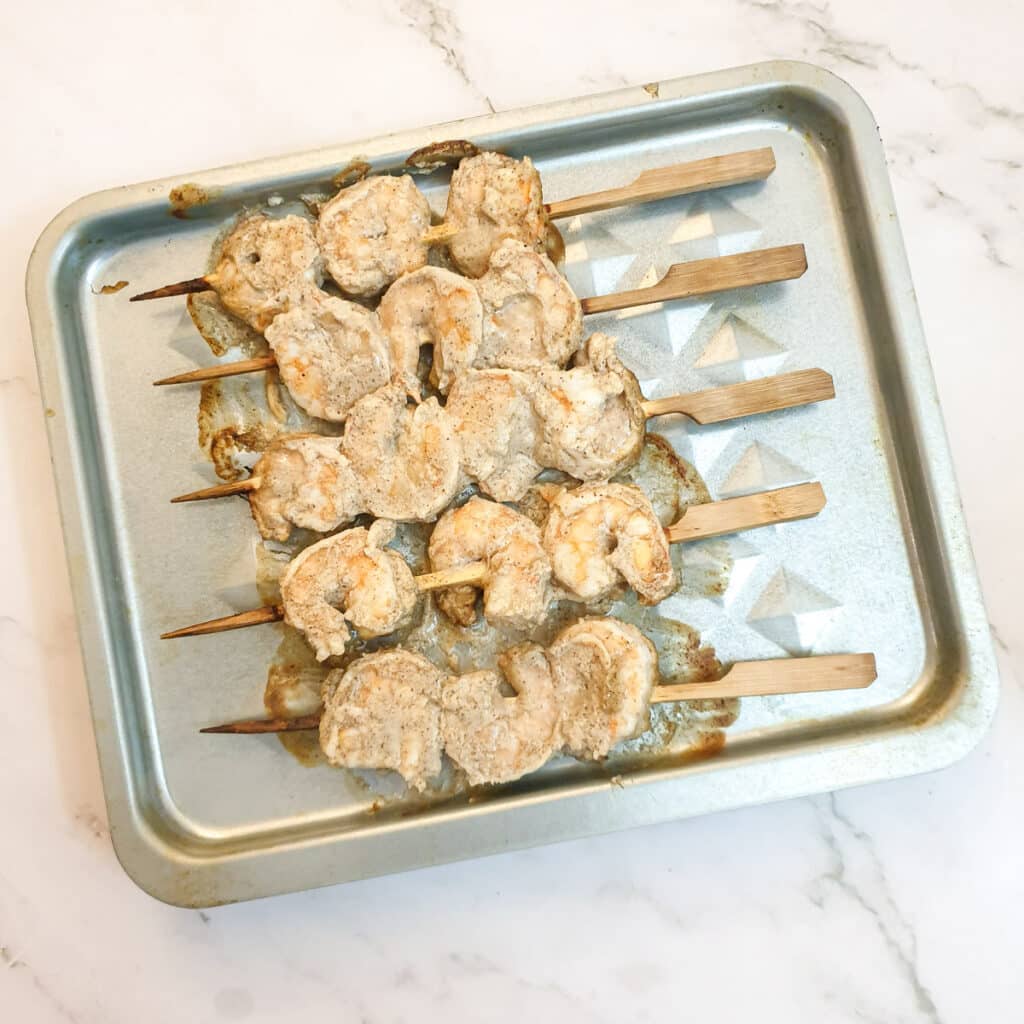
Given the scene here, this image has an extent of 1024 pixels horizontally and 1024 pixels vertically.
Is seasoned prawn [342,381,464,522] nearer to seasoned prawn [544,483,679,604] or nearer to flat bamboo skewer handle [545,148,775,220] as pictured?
seasoned prawn [544,483,679,604]

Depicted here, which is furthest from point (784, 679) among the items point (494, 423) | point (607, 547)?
point (494, 423)

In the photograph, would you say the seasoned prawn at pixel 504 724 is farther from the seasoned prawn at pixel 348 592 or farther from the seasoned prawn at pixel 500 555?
the seasoned prawn at pixel 348 592

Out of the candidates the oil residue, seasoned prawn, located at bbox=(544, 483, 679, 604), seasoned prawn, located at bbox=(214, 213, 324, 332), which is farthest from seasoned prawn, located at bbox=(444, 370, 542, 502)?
the oil residue

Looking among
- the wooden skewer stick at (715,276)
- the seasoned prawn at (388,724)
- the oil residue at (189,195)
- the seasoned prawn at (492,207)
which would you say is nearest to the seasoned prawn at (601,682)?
the seasoned prawn at (388,724)

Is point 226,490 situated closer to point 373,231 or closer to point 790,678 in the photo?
point 373,231

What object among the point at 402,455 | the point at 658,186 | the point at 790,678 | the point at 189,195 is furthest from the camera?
the point at 189,195

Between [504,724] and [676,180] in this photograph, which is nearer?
[504,724]

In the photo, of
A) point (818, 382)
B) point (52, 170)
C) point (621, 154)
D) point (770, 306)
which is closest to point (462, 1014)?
point (818, 382)
